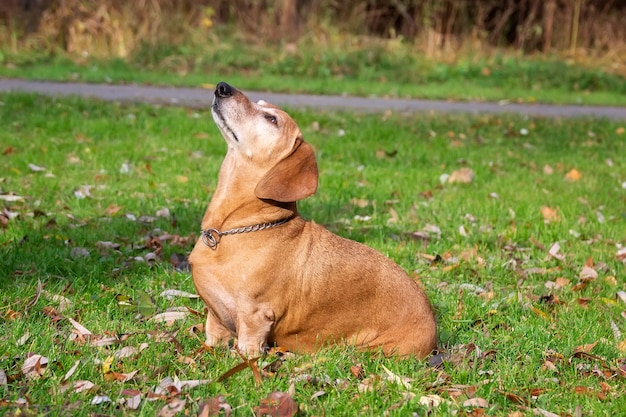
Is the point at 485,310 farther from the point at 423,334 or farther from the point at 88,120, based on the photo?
the point at 88,120

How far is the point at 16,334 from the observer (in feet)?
13.4

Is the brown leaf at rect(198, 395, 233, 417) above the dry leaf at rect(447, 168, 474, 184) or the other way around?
above

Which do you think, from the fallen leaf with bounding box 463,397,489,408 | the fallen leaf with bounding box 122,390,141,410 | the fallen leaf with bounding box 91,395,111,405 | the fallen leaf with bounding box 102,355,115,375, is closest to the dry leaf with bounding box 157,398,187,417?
the fallen leaf with bounding box 122,390,141,410

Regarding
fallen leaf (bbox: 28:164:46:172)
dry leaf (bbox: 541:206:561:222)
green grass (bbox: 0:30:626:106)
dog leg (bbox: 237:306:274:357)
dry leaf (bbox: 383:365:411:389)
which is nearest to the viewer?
dry leaf (bbox: 383:365:411:389)

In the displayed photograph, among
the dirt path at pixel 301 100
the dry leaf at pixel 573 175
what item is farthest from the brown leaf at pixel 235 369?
the dirt path at pixel 301 100

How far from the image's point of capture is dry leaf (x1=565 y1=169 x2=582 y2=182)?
29.5 feet

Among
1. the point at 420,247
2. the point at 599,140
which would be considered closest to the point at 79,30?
the point at 599,140

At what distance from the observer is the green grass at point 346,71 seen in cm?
1443

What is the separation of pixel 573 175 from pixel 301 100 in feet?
16.6

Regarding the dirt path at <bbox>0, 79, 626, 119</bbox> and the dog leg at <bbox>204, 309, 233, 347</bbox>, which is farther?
the dirt path at <bbox>0, 79, 626, 119</bbox>

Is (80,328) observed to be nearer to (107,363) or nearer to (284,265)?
(107,363)

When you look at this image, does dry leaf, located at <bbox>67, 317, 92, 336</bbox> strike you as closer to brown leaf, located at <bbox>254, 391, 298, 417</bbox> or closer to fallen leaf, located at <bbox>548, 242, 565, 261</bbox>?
brown leaf, located at <bbox>254, 391, 298, 417</bbox>

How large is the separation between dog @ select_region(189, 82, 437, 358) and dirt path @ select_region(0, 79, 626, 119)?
296 inches

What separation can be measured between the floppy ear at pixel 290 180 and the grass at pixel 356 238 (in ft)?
2.73
